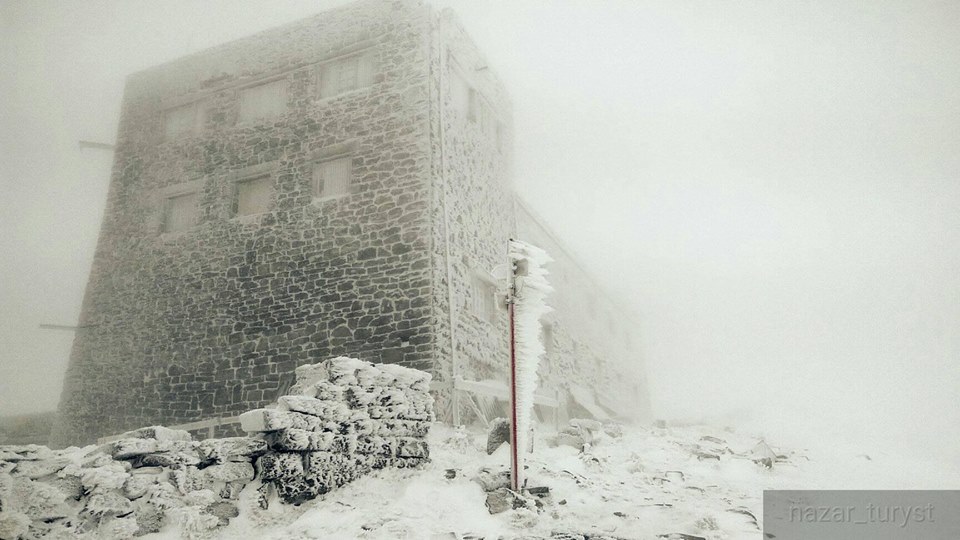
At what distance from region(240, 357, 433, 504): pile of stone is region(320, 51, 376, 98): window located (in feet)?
23.8

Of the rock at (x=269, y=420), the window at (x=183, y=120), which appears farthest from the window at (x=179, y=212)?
the rock at (x=269, y=420)

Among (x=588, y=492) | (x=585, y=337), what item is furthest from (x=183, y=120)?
(x=585, y=337)

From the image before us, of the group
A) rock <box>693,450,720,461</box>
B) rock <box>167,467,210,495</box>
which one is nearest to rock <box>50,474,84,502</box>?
rock <box>167,467,210,495</box>

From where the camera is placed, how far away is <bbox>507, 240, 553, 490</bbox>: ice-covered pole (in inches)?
205

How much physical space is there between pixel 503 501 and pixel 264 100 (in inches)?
410

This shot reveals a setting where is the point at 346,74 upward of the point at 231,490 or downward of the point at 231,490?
upward

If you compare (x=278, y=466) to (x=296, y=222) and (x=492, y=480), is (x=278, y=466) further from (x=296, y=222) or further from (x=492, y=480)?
(x=296, y=222)

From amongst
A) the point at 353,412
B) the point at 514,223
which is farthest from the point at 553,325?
the point at 353,412

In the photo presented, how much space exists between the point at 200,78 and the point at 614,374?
1607 cm

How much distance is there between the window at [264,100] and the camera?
11.9m

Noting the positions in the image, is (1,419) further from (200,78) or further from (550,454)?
(550,454)

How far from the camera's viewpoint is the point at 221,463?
15.1 feet

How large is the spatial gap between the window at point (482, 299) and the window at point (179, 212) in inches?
240

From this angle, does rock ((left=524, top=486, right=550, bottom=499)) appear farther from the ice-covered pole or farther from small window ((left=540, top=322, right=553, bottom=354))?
small window ((left=540, top=322, right=553, bottom=354))
